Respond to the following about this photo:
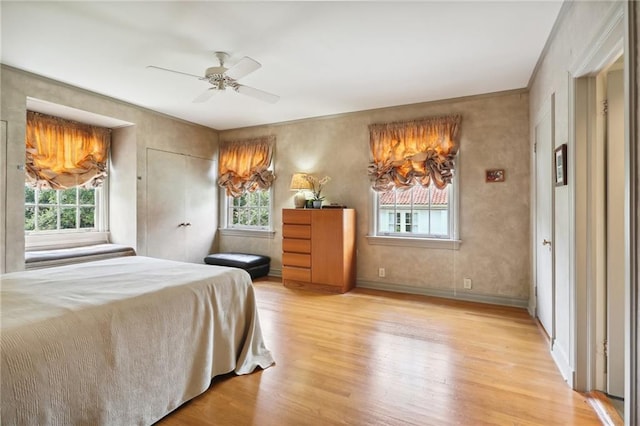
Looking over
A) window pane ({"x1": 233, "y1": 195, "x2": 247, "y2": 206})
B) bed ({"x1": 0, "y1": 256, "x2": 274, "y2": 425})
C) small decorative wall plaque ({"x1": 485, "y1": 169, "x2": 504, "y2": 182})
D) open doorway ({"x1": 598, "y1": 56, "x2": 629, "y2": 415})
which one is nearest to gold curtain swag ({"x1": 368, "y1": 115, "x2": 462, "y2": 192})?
small decorative wall plaque ({"x1": 485, "y1": 169, "x2": 504, "y2": 182})

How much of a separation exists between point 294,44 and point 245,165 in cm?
303

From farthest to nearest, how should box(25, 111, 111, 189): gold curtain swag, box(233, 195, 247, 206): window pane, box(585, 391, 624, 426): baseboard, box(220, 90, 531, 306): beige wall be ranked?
box(233, 195, 247, 206): window pane, box(25, 111, 111, 189): gold curtain swag, box(220, 90, 531, 306): beige wall, box(585, 391, 624, 426): baseboard

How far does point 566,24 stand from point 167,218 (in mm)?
5061

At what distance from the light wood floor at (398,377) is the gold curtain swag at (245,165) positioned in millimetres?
2541

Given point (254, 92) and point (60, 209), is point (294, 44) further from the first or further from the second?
point (60, 209)

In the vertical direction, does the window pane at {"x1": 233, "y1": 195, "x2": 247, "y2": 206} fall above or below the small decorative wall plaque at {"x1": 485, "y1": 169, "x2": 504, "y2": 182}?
below

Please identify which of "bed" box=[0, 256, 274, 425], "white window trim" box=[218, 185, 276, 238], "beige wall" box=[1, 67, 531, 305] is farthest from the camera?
"white window trim" box=[218, 185, 276, 238]

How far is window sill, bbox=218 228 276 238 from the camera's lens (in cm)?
538

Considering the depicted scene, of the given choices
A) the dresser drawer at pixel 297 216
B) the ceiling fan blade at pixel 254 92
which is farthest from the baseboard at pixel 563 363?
the ceiling fan blade at pixel 254 92

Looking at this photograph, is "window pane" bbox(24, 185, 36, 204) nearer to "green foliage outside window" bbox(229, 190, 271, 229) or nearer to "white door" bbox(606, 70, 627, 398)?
"green foliage outside window" bbox(229, 190, 271, 229)

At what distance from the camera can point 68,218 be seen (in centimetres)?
430

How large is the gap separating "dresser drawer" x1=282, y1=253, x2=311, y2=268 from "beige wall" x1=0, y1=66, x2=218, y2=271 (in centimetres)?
204

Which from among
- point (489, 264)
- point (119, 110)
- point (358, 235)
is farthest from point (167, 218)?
point (489, 264)

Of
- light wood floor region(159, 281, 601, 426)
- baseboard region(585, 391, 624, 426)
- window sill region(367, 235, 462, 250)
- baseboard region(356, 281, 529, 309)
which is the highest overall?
window sill region(367, 235, 462, 250)
